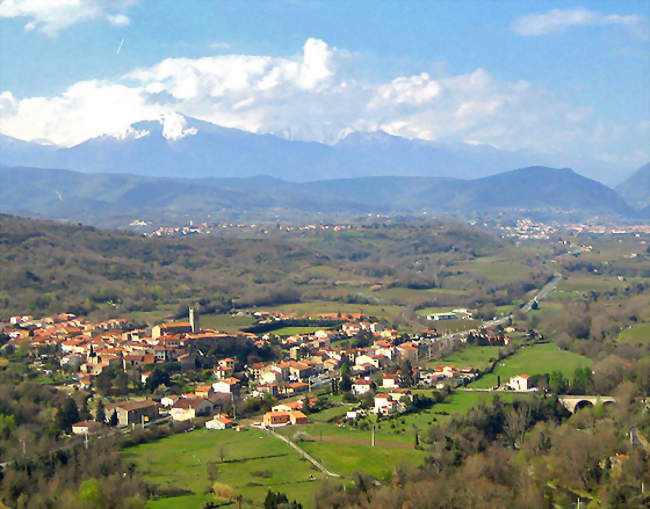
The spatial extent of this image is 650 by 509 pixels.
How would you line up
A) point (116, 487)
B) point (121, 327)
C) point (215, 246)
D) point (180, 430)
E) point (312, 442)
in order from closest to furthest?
point (116, 487) < point (312, 442) < point (180, 430) < point (121, 327) < point (215, 246)

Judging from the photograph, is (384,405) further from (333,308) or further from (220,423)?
(333,308)

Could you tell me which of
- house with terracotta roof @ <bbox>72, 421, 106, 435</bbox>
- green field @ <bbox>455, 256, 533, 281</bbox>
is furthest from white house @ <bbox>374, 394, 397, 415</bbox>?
green field @ <bbox>455, 256, 533, 281</bbox>

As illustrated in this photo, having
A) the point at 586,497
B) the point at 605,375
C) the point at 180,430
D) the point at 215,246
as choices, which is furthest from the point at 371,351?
the point at 215,246

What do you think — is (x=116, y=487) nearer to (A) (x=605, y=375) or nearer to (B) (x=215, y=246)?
(A) (x=605, y=375)

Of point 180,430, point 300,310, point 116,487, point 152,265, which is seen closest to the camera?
point 116,487

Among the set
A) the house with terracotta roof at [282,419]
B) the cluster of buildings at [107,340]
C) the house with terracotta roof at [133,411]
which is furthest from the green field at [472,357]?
the house with terracotta roof at [133,411]
